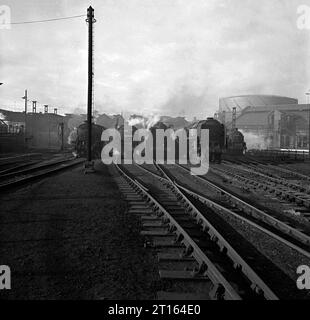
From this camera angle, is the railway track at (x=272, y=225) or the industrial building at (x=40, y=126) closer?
the railway track at (x=272, y=225)

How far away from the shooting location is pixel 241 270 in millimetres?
4855

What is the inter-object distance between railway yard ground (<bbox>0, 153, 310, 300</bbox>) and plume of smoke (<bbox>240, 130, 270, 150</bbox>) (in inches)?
2393

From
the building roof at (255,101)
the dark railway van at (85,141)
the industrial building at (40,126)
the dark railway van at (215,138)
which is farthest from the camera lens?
the building roof at (255,101)

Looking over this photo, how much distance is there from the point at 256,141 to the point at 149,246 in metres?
69.4

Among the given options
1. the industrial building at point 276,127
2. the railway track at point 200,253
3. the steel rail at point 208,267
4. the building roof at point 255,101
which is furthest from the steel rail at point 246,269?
the building roof at point 255,101

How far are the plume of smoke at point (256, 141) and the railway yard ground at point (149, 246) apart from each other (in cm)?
6078

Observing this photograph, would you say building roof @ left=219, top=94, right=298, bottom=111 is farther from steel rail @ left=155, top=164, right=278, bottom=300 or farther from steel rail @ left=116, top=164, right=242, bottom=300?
steel rail @ left=116, top=164, right=242, bottom=300

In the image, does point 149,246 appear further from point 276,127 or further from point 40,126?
point 40,126

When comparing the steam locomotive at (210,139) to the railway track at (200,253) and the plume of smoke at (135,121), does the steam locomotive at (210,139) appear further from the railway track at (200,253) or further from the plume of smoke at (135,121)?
the railway track at (200,253)

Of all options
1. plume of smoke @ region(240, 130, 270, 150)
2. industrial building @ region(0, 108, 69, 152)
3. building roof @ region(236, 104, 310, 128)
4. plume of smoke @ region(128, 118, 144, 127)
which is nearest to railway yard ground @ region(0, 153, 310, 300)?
plume of smoke @ region(128, 118, 144, 127)

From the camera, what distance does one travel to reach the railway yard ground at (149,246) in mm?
4285

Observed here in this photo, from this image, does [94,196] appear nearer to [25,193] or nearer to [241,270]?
[25,193]
